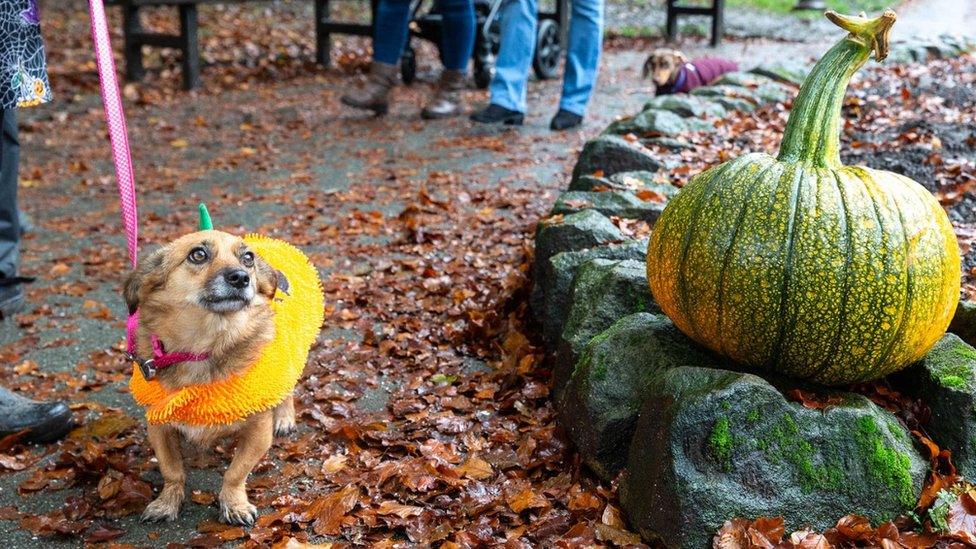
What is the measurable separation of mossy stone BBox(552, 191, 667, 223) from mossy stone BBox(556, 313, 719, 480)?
130 centimetres

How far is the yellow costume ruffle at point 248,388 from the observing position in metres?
3.01

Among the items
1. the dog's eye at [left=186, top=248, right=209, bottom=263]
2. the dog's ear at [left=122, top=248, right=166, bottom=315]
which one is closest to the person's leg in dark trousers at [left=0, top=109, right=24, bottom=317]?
the dog's ear at [left=122, top=248, right=166, bottom=315]

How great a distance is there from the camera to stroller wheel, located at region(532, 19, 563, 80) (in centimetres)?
1116

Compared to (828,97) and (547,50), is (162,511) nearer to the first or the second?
(828,97)

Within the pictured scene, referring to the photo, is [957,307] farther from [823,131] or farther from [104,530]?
[104,530]

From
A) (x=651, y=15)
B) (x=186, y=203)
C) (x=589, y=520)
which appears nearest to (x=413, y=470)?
(x=589, y=520)

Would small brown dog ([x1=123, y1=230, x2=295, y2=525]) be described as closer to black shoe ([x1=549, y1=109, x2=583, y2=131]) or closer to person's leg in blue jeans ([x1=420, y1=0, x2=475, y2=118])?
black shoe ([x1=549, y1=109, x2=583, y2=131])

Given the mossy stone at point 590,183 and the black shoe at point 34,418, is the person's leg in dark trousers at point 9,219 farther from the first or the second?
the mossy stone at point 590,183

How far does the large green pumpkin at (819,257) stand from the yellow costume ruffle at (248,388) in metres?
1.35

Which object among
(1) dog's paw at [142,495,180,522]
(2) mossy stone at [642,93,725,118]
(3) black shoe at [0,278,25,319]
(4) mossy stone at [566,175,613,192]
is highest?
(2) mossy stone at [642,93,725,118]

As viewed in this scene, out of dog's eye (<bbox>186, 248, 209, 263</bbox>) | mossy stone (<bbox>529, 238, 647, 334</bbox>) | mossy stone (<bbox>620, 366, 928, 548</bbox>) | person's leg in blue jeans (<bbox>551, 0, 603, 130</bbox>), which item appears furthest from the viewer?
person's leg in blue jeans (<bbox>551, 0, 603, 130</bbox>)

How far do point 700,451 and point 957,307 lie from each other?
4.01ft

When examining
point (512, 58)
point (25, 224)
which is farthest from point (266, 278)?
point (512, 58)

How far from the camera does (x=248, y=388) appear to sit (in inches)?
120
